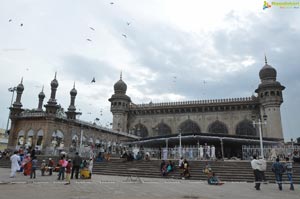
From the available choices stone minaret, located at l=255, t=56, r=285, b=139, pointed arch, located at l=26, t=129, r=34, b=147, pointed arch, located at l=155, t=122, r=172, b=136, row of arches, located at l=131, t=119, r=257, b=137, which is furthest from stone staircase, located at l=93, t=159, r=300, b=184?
pointed arch, located at l=155, t=122, r=172, b=136

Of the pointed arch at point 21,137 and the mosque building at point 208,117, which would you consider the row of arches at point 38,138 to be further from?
the mosque building at point 208,117

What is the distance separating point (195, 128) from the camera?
41.8 meters

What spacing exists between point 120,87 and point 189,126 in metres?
14.8

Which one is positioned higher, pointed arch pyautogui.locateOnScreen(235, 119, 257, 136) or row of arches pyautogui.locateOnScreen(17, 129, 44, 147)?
pointed arch pyautogui.locateOnScreen(235, 119, 257, 136)

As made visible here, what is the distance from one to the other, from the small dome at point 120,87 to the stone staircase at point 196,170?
86.1 feet

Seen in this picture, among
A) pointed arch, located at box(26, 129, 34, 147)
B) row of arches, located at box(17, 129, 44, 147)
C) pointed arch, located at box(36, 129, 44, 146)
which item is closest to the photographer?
pointed arch, located at box(36, 129, 44, 146)

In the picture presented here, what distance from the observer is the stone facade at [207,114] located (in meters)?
35.7

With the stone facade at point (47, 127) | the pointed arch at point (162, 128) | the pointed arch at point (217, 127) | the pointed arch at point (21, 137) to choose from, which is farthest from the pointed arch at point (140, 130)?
the pointed arch at point (21, 137)

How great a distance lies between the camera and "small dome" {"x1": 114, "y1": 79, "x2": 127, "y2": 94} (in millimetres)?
45969

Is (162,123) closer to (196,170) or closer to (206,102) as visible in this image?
(206,102)

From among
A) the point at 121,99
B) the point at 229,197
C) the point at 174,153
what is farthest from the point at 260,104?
the point at 229,197

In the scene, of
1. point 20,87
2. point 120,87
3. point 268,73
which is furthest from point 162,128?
point 20,87

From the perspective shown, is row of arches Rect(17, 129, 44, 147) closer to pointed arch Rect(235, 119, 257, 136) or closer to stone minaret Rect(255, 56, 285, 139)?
pointed arch Rect(235, 119, 257, 136)

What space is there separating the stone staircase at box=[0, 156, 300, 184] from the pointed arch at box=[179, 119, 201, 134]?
2334 cm
